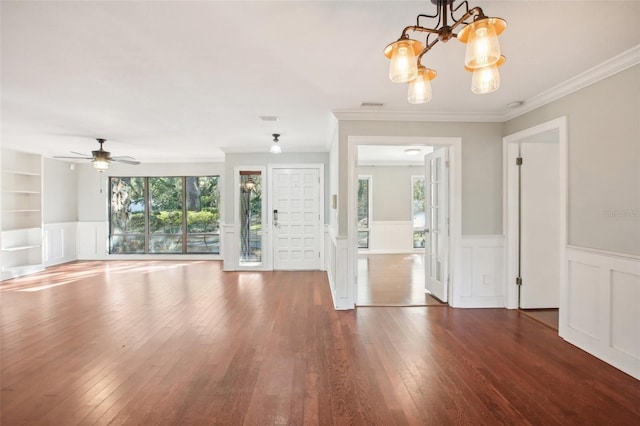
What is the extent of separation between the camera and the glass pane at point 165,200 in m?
7.96

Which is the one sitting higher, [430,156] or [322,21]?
[322,21]

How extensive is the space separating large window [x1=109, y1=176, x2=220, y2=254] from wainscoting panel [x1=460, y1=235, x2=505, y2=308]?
19.8 ft

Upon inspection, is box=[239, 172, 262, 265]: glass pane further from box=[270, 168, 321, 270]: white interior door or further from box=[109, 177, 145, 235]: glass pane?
box=[109, 177, 145, 235]: glass pane

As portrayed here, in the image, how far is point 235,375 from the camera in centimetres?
246

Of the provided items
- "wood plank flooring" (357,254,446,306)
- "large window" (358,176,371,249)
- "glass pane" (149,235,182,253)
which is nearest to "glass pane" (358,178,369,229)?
"large window" (358,176,371,249)

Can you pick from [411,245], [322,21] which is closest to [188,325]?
[322,21]

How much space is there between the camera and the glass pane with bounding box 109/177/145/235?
7.99 m

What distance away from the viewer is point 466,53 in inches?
56.7

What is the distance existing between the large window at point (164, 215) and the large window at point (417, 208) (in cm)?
544

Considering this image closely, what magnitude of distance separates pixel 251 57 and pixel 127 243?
7456mm

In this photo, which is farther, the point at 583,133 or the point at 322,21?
the point at 583,133

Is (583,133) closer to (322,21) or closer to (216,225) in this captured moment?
(322,21)

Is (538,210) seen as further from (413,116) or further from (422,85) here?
(422,85)

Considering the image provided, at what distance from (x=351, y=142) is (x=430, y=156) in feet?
4.75
